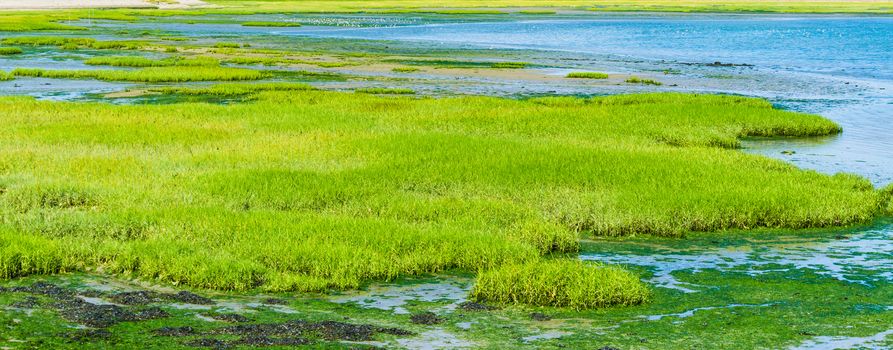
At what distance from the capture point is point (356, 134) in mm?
26875

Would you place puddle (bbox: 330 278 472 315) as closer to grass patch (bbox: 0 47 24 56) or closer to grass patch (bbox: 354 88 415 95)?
grass patch (bbox: 354 88 415 95)

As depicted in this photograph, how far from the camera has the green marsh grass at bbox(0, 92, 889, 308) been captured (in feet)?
47.7

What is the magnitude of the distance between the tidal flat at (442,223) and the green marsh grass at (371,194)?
0.20 ft

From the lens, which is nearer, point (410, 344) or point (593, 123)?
point (410, 344)

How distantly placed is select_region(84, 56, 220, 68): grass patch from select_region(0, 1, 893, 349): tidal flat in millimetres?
14300

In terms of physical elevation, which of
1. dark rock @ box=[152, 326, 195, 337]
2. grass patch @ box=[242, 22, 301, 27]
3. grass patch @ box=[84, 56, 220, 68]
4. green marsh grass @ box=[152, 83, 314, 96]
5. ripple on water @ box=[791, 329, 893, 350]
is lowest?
grass patch @ box=[242, 22, 301, 27]

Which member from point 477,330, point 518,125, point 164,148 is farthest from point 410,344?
point 518,125

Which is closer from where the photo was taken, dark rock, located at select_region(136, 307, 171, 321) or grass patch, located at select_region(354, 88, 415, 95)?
dark rock, located at select_region(136, 307, 171, 321)

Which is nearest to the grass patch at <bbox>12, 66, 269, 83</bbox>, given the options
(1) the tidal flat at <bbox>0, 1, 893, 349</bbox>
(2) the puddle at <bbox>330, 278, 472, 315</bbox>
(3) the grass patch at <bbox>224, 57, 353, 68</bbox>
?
(1) the tidal flat at <bbox>0, 1, 893, 349</bbox>

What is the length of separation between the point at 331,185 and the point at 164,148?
675cm

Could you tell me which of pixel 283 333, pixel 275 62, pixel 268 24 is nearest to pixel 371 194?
pixel 283 333

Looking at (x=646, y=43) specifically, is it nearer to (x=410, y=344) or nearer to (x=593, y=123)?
(x=593, y=123)

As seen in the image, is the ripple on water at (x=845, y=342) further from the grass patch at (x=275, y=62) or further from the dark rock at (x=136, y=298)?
the grass patch at (x=275, y=62)

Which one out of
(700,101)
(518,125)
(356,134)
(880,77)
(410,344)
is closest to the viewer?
(410,344)
